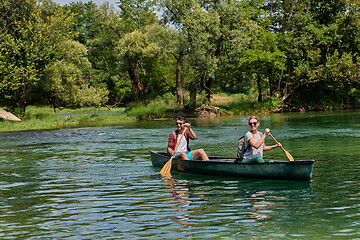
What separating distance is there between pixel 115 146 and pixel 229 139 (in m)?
5.42

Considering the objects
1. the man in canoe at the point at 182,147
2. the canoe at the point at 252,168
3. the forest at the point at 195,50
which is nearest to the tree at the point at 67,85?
the forest at the point at 195,50

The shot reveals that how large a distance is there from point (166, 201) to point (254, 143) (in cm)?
273

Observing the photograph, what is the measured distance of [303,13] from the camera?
1957 inches

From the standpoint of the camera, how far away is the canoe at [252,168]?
36.6 feet

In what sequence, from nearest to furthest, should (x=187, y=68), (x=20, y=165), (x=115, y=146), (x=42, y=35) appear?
(x=20, y=165) < (x=115, y=146) < (x=42, y=35) < (x=187, y=68)

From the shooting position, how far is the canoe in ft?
36.6

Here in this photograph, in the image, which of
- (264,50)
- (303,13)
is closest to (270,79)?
(264,50)

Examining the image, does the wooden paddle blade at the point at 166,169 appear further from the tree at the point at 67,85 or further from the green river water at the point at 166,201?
the tree at the point at 67,85

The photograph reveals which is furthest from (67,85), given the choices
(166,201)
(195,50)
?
(166,201)

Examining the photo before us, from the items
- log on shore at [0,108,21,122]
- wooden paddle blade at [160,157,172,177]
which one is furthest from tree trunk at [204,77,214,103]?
wooden paddle blade at [160,157,172,177]

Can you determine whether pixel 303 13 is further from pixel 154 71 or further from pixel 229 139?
pixel 229 139

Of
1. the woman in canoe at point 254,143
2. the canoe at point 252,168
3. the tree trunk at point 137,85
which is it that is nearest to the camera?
the canoe at point 252,168

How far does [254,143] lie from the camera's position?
1144 cm

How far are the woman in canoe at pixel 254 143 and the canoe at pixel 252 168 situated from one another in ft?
0.84
